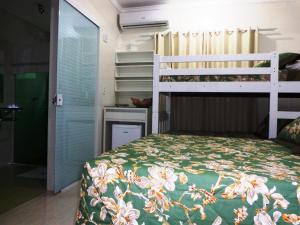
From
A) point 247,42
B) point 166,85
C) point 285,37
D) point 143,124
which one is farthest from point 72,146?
point 285,37

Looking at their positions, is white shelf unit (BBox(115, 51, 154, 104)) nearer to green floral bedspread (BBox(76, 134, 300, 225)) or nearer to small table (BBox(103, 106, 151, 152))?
small table (BBox(103, 106, 151, 152))

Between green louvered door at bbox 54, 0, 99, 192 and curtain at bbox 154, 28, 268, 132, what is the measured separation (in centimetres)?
117

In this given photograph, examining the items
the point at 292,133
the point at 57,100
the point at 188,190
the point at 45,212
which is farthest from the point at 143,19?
the point at 188,190

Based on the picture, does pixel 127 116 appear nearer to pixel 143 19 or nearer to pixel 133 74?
pixel 133 74

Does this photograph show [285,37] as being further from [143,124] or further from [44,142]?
[44,142]

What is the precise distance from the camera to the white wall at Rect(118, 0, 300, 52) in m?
3.32

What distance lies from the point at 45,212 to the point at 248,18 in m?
3.42

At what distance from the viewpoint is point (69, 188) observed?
2.47m

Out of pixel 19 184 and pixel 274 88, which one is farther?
pixel 19 184

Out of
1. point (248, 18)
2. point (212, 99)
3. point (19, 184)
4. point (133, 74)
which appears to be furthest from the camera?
point (133, 74)

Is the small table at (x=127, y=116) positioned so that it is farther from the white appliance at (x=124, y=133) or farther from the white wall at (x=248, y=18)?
the white wall at (x=248, y=18)

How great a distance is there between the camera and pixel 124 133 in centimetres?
321

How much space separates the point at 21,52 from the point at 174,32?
2.18 meters

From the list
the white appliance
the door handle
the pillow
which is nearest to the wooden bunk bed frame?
the pillow
